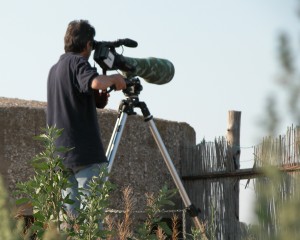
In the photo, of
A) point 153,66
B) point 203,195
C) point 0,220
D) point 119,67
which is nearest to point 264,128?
point 0,220

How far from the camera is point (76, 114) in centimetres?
350

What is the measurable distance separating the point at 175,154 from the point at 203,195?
63 cm

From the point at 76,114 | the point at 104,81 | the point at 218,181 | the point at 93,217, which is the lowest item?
the point at 218,181

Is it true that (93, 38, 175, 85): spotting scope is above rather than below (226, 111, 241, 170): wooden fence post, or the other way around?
above

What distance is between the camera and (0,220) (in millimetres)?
679

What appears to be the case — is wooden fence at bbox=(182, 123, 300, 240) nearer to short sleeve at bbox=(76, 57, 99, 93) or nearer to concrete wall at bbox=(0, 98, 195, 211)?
concrete wall at bbox=(0, 98, 195, 211)

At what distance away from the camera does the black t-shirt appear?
11.3 feet

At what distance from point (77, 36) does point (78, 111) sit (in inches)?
16.8

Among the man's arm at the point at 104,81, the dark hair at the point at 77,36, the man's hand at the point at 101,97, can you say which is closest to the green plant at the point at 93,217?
the man's arm at the point at 104,81

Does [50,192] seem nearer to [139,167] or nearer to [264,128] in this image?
[264,128]

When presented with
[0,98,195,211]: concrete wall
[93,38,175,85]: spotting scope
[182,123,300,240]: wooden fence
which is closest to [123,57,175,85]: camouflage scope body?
[93,38,175,85]: spotting scope

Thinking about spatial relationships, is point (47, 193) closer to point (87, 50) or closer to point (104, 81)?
point (104, 81)

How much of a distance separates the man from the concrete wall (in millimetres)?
3080

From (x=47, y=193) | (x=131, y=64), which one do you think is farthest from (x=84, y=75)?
(x=47, y=193)
